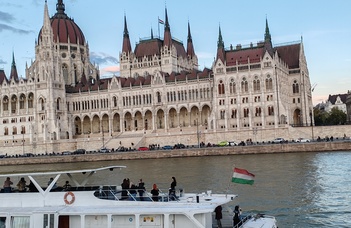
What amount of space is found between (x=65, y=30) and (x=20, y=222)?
374ft

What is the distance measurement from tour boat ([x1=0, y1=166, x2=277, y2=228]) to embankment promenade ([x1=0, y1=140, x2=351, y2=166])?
179ft

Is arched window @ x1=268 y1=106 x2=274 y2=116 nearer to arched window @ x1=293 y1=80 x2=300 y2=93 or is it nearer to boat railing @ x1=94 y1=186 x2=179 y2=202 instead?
arched window @ x1=293 y1=80 x2=300 y2=93

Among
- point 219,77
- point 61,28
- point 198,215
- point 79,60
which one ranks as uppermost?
point 61,28

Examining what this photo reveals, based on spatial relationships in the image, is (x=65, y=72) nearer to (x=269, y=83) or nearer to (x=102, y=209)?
(x=269, y=83)

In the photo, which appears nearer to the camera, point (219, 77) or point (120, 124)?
point (219, 77)

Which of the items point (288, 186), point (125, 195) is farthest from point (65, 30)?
point (125, 195)

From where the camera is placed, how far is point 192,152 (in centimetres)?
7862

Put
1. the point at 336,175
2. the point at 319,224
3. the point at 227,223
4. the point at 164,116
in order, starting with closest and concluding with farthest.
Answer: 1. the point at 227,223
2. the point at 319,224
3. the point at 336,175
4. the point at 164,116

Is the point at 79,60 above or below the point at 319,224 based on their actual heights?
above

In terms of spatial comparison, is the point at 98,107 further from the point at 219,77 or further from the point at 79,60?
the point at 219,77

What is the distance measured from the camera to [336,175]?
42750 millimetres

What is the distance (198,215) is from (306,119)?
87.3 meters

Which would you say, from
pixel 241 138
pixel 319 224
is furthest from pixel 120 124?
pixel 319 224

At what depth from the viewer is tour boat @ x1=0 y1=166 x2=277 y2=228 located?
18.0 m
